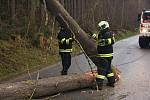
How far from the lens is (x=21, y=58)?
17.0 meters

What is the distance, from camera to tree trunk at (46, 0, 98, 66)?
12.9m

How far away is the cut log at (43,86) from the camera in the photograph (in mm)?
9641

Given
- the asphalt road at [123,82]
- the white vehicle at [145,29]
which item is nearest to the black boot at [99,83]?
the asphalt road at [123,82]

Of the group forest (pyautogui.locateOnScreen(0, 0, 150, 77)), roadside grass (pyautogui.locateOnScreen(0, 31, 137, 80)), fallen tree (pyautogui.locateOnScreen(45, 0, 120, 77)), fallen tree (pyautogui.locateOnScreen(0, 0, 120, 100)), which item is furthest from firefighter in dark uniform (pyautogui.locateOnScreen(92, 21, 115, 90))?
roadside grass (pyautogui.locateOnScreen(0, 31, 137, 80))

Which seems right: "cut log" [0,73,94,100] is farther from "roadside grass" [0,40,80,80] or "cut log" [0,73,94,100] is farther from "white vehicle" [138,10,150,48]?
"white vehicle" [138,10,150,48]

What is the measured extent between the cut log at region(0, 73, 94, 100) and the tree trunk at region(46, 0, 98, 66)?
1440mm

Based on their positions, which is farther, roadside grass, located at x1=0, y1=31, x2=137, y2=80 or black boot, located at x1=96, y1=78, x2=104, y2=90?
roadside grass, located at x1=0, y1=31, x2=137, y2=80

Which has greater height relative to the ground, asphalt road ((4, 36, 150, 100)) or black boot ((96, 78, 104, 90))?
black boot ((96, 78, 104, 90))

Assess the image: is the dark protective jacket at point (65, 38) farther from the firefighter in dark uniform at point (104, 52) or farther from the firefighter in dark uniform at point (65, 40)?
the firefighter in dark uniform at point (104, 52)

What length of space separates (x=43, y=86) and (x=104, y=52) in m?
2.28

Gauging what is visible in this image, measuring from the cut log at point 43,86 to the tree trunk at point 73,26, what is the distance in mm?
1440

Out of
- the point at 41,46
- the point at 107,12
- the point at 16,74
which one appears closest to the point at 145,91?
the point at 16,74

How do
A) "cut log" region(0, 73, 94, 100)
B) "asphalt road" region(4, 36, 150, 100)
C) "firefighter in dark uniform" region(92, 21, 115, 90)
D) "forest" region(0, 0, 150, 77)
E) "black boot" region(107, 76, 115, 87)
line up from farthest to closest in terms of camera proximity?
"forest" region(0, 0, 150, 77) < "black boot" region(107, 76, 115, 87) < "firefighter in dark uniform" region(92, 21, 115, 90) < "asphalt road" region(4, 36, 150, 100) < "cut log" region(0, 73, 94, 100)

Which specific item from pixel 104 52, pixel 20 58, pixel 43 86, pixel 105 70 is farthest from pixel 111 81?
pixel 20 58
